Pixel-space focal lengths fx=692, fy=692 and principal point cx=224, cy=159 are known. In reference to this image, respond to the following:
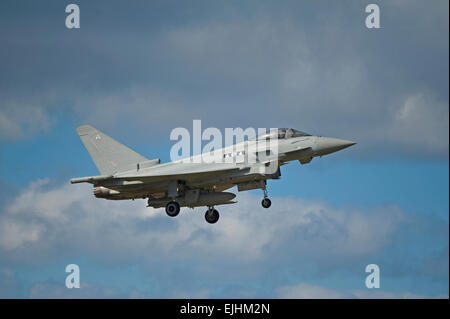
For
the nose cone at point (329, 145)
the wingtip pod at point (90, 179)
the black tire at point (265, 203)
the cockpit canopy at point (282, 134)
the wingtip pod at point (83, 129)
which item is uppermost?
the wingtip pod at point (83, 129)

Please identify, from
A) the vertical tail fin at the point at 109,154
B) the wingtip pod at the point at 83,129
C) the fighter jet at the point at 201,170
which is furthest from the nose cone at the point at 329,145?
the wingtip pod at the point at 83,129

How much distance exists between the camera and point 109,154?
4100 cm

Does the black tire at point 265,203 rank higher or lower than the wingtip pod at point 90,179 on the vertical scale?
lower

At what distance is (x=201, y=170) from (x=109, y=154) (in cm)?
634

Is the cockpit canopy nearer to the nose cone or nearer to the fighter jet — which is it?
the fighter jet

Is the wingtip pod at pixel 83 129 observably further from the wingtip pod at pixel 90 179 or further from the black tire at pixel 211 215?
the black tire at pixel 211 215

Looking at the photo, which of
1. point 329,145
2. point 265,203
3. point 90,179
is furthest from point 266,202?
point 90,179

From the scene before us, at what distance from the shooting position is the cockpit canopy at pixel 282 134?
38.3 metres

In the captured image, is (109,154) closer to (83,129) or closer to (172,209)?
(83,129)

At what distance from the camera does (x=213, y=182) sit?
38906 millimetres

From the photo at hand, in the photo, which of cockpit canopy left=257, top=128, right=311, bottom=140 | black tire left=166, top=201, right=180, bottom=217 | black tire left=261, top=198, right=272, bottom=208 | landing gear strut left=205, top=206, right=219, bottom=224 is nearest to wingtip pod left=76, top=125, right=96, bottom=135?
black tire left=166, top=201, right=180, bottom=217
